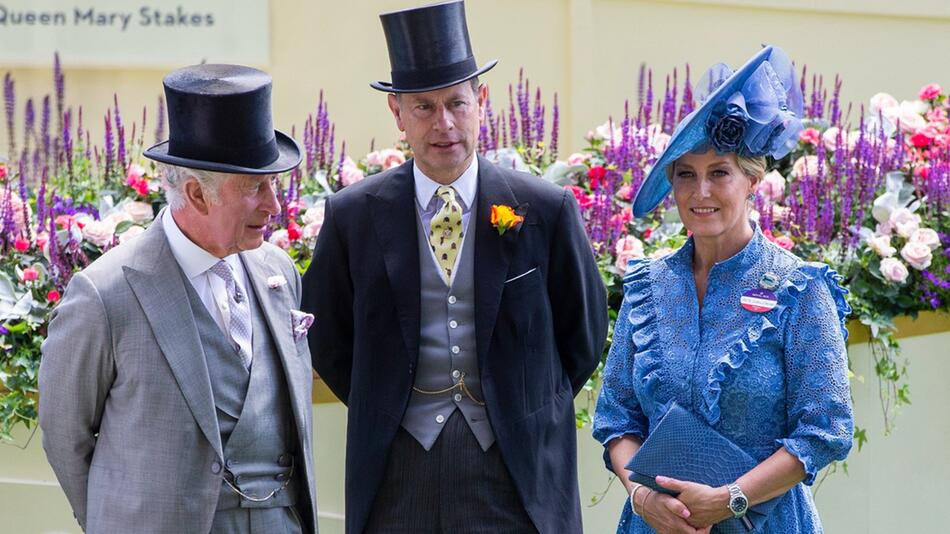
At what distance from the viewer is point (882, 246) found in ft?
16.7

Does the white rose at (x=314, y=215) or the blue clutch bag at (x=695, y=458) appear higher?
the white rose at (x=314, y=215)

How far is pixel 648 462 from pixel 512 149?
101 inches

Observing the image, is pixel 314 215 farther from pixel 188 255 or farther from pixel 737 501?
pixel 737 501

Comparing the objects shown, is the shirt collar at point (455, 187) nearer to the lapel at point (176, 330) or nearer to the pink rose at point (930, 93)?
the lapel at point (176, 330)

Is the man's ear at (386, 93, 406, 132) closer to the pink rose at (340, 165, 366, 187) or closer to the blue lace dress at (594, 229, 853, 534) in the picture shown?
the blue lace dress at (594, 229, 853, 534)

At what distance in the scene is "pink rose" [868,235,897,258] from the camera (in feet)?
16.7

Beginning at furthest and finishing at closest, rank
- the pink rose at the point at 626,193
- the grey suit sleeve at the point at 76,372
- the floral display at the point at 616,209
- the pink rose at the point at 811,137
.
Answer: the pink rose at the point at 811,137, the pink rose at the point at 626,193, the floral display at the point at 616,209, the grey suit sleeve at the point at 76,372

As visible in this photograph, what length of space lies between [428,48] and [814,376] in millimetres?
1365

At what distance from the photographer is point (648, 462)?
329 centimetres

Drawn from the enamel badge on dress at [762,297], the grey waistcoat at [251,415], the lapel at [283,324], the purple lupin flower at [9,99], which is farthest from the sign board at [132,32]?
the enamel badge on dress at [762,297]

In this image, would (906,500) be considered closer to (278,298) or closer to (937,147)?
(937,147)

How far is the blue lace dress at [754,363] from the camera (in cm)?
317

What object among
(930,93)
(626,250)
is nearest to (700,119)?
(626,250)

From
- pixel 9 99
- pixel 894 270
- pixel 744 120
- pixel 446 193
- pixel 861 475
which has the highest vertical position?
pixel 744 120
